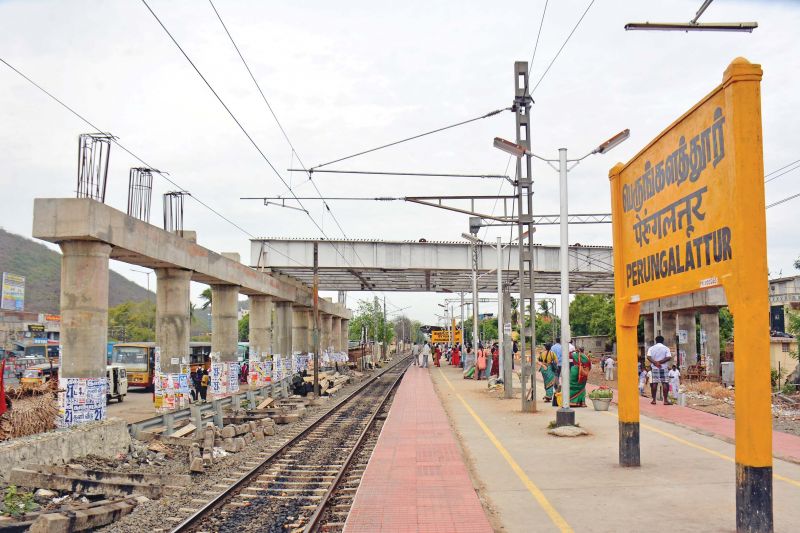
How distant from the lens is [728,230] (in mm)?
6996

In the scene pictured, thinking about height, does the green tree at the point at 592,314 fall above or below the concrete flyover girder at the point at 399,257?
below

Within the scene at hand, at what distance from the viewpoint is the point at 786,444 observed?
1266cm

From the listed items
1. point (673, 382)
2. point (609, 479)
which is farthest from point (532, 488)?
point (673, 382)

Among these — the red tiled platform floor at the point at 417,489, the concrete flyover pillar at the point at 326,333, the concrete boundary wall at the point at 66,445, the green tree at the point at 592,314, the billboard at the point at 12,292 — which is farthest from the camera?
the green tree at the point at 592,314

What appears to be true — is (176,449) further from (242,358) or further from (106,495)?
(242,358)

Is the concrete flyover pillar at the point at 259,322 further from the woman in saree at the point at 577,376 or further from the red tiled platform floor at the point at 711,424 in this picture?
the red tiled platform floor at the point at 711,424

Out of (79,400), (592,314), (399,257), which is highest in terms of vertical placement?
(399,257)

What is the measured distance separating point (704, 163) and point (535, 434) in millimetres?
8836

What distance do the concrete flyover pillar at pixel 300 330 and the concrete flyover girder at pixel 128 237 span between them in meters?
20.4

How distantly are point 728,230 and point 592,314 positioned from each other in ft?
247

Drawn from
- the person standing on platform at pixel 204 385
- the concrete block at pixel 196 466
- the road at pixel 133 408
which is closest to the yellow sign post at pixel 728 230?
the concrete block at pixel 196 466

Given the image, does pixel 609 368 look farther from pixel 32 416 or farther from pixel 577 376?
pixel 32 416

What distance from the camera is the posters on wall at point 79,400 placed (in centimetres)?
1559

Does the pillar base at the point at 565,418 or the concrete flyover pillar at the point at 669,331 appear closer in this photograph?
the pillar base at the point at 565,418
